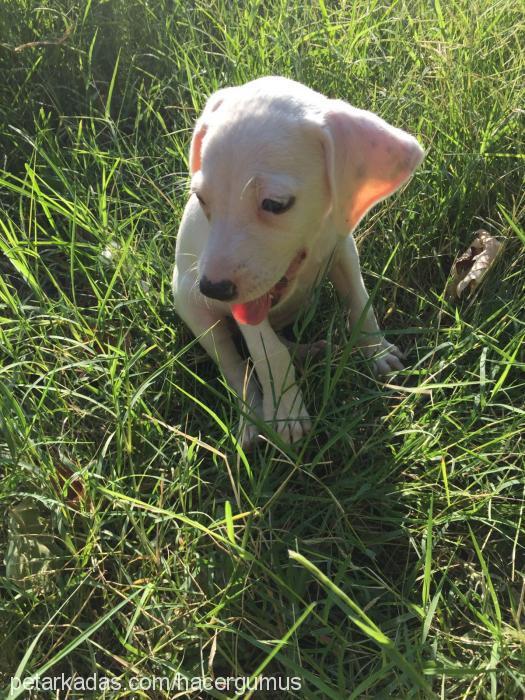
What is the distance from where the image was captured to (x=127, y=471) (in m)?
2.05

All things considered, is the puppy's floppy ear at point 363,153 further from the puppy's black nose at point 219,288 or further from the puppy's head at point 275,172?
the puppy's black nose at point 219,288

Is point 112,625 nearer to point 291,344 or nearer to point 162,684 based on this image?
point 162,684

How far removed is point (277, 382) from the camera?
82.3 inches

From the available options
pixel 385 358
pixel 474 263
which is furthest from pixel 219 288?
pixel 474 263

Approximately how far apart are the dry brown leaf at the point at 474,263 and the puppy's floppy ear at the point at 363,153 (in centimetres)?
65

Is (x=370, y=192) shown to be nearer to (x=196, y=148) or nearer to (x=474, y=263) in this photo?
(x=196, y=148)

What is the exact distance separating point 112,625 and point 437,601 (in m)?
0.84

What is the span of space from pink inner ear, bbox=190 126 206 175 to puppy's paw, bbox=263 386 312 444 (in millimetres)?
743

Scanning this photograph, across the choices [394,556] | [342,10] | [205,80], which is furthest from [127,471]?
[342,10]

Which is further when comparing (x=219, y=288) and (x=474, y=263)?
(x=474, y=263)

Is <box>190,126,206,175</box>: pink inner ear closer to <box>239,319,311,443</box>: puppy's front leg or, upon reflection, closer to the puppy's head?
the puppy's head

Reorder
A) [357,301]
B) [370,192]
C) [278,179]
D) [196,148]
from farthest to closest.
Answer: [357,301], [196,148], [370,192], [278,179]

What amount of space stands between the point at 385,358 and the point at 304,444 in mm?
504

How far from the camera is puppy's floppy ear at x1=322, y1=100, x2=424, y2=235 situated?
1.79m
